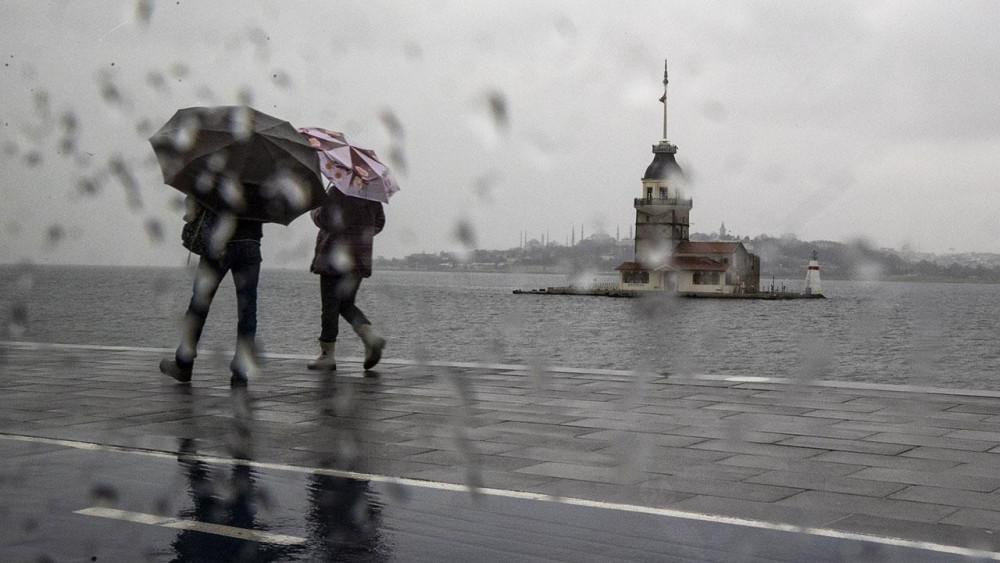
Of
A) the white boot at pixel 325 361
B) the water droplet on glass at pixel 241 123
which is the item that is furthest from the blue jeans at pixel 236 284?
the white boot at pixel 325 361

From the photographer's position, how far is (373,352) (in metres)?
11.4

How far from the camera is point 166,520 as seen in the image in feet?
15.6

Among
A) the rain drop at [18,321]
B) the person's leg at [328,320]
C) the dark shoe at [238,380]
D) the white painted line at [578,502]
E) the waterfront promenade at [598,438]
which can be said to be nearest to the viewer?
the white painted line at [578,502]

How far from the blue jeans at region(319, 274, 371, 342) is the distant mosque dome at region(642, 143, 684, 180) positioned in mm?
112522

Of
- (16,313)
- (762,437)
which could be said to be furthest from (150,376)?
(16,313)

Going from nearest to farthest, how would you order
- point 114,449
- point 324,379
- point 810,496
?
point 810,496, point 114,449, point 324,379

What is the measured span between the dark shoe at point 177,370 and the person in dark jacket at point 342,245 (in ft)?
4.67

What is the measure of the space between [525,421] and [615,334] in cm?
6193

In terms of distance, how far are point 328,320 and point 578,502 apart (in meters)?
6.50

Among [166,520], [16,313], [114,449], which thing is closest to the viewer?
[166,520]

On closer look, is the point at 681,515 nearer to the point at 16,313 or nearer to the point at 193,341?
the point at 193,341

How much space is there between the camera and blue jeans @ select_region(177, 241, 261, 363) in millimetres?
9664

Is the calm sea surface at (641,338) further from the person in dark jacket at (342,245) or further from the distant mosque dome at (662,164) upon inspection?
the distant mosque dome at (662,164)

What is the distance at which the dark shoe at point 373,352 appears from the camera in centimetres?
1140
